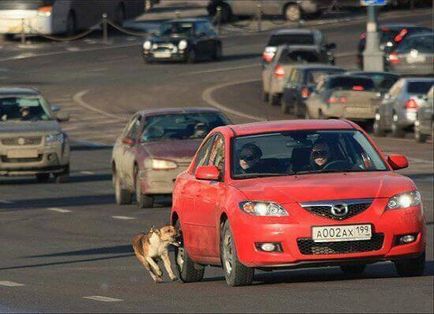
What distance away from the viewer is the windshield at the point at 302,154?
1430 cm

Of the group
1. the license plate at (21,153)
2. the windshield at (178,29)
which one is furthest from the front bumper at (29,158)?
the windshield at (178,29)

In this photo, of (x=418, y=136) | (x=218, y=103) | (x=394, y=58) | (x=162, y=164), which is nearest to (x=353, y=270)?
(x=162, y=164)

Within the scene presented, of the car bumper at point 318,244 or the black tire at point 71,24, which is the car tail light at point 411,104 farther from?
the black tire at point 71,24

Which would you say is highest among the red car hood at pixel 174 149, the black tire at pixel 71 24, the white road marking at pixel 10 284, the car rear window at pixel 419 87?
the white road marking at pixel 10 284

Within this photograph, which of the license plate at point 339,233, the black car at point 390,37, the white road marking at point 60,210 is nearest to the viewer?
the license plate at point 339,233

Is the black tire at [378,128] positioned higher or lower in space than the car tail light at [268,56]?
higher

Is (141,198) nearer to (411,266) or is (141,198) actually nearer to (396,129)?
(411,266)

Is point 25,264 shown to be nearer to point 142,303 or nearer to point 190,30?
point 142,303

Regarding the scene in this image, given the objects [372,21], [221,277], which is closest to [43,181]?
[221,277]

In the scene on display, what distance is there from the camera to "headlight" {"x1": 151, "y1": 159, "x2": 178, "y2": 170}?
2478cm

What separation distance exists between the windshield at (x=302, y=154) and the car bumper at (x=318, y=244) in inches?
33.2

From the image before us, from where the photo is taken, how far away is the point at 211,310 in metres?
12.2

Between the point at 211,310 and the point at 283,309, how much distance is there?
550 mm

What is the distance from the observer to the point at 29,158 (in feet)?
97.3
